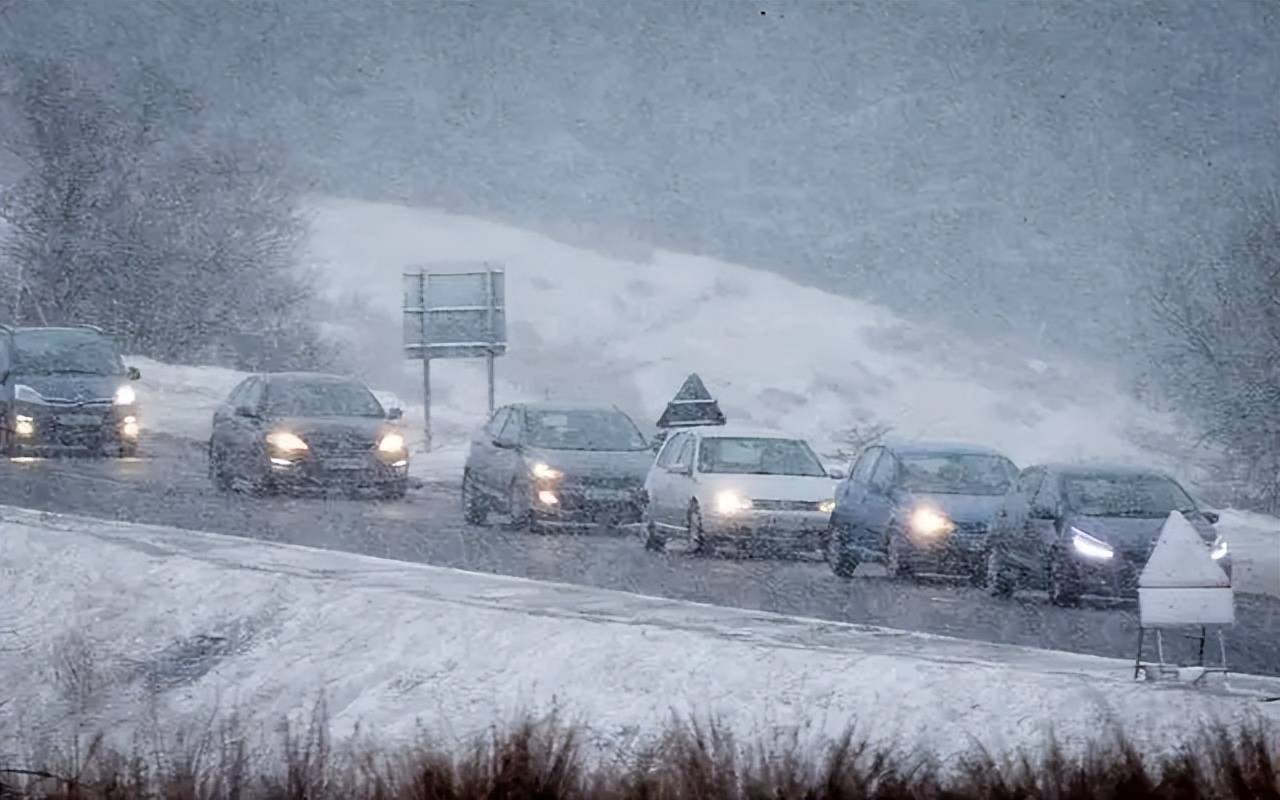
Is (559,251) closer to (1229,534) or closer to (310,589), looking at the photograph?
(1229,534)

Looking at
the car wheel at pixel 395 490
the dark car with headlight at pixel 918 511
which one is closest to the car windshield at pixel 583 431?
the car wheel at pixel 395 490

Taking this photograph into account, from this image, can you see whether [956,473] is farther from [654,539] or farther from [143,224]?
[143,224]

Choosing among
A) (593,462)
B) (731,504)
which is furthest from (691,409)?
(731,504)

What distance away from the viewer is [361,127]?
111625 mm

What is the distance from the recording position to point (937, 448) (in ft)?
70.6

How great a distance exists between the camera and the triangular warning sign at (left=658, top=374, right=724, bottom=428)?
2825cm

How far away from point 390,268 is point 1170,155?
41.4 m

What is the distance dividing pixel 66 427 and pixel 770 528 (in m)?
13.2

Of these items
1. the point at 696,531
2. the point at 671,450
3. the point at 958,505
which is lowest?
the point at 696,531

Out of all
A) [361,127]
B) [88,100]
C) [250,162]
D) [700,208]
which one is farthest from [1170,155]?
[88,100]

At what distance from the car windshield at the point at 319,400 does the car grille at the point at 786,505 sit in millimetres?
7675

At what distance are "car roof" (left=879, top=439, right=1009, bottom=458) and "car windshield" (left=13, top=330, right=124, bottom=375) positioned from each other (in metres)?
14.4

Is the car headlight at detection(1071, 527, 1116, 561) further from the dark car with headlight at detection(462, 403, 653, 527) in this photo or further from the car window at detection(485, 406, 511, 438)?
the car window at detection(485, 406, 511, 438)

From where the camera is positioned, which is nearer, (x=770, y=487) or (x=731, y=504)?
(x=731, y=504)
